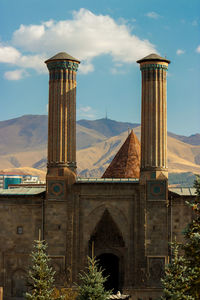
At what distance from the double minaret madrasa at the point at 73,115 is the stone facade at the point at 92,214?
0.08 m

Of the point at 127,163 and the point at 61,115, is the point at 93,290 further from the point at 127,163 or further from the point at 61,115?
the point at 127,163

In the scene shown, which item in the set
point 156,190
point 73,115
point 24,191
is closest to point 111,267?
point 156,190

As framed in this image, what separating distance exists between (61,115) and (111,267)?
40.3 feet

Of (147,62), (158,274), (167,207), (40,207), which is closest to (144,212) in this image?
(167,207)

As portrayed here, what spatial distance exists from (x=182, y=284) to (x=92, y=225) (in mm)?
15641

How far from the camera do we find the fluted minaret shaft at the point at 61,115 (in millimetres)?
47625

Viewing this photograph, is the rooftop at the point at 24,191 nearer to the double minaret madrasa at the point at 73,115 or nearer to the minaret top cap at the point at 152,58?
the double minaret madrasa at the point at 73,115

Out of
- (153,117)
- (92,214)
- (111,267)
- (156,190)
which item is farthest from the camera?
(111,267)

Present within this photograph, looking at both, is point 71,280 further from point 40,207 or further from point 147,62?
point 147,62

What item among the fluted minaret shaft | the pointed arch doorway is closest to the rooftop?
the fluted minaret shaft

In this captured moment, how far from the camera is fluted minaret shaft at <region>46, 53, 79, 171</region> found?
47.6 m

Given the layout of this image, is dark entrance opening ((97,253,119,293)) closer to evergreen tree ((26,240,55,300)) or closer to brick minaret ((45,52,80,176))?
brick minaret ((45,52,80,176))

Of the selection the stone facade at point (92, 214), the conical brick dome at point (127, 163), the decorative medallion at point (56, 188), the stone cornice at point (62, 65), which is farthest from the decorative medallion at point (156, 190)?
the stone cornice at point (62, 65)

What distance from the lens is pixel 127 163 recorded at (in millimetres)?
54000
